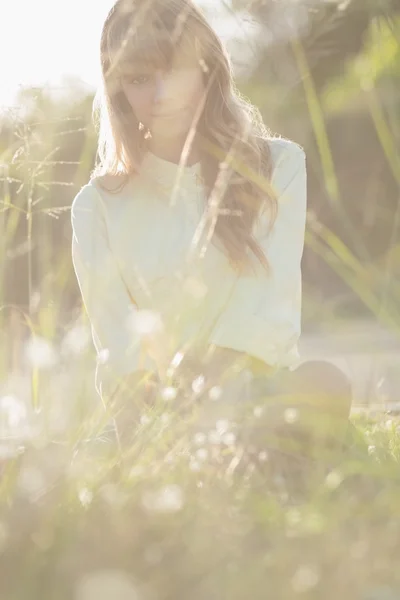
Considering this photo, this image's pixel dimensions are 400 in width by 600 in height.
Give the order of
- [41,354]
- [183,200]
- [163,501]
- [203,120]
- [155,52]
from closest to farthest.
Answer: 1. [163,501]
2. [41,354]
3. [155,52]
4. [203,120]
5. [183,200]

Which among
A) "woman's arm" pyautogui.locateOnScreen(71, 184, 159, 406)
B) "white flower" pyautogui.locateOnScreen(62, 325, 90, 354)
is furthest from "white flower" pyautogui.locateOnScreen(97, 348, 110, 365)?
"woman's arm" pyautogui.locateOnScreen(71, 184, 159, 406)

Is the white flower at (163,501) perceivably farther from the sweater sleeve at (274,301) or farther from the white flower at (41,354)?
the sweater sleeve at (274,301)

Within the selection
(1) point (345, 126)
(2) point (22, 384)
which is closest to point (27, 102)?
(2) point (22, 384)

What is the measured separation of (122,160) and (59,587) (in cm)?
196

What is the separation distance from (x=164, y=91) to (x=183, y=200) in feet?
1.08

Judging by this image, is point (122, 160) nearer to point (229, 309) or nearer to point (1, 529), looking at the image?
point (229, 309)

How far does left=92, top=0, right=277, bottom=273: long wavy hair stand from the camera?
243 centimetres

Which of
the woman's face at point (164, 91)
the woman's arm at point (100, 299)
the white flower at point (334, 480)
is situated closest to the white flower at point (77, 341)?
the white flower at point (334, 480)

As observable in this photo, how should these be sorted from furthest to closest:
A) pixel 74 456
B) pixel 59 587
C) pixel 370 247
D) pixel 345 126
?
pixel 345 126 < pixel 370 247 < pixel 74 456 < pixel 59 587

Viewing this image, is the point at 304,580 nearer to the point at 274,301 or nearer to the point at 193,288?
the point at 193,288

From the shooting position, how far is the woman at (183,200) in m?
2.44

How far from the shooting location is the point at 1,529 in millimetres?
1058

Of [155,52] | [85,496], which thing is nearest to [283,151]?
[155,52]

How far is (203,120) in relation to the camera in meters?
2.65
